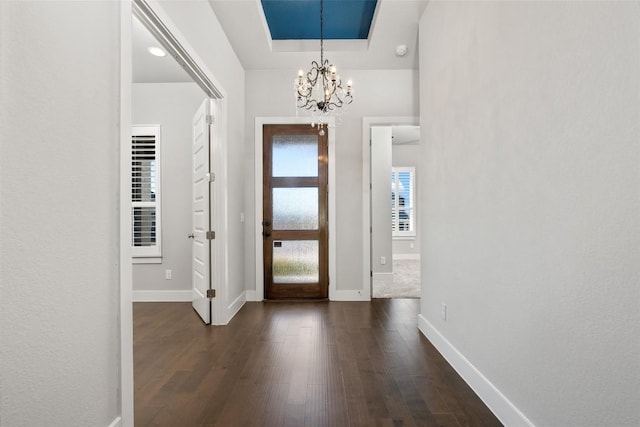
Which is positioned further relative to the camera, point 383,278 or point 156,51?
point 383,278

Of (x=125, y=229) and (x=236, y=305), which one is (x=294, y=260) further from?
(x=125, y=229)

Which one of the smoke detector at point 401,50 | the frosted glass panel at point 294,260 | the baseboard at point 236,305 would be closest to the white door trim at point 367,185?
the frosted glass panel at point 294,260

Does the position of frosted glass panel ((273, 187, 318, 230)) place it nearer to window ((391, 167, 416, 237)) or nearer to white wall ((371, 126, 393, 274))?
white wall ((371, 126, 393, 274))

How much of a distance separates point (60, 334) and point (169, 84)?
4.04 meters

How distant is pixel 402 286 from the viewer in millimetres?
5180

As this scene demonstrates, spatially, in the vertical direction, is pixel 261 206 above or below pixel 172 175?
below

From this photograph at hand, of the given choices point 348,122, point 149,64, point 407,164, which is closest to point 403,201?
point 407,164

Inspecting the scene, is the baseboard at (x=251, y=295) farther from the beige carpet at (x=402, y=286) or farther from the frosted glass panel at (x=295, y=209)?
the beige carpet at (x=402, y=286)

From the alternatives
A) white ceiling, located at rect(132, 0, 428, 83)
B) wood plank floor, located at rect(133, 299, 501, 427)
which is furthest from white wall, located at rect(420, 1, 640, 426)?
white ceiling, located at rect(132, 0, 428, 83)

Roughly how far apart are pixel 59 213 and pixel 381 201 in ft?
16.0

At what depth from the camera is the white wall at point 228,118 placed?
2.64 m

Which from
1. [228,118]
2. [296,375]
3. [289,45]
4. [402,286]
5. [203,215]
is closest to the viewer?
[296,375]

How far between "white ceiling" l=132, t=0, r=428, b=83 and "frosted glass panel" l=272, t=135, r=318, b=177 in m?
0.93

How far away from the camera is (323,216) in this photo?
4.36 m
